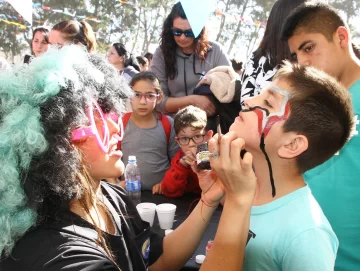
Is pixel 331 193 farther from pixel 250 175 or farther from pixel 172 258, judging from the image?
pixel 172 258

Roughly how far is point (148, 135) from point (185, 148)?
1.56 ft

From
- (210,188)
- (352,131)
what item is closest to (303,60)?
(352,131)

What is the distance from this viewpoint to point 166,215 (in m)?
1.85

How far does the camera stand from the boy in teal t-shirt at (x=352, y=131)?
142 centimetres

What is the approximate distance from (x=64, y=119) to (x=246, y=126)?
0.72 meters

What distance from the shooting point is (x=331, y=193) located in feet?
4.79

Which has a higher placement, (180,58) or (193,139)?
(180,58)

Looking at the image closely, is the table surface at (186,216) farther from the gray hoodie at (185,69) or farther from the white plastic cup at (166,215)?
the gray hoodie at (185,69)

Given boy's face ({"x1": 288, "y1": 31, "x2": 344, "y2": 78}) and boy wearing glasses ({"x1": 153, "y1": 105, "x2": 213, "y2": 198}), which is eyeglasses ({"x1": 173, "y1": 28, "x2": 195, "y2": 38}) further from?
boy's face ({"x1": 288, "y1": 31, "x2": 344, "y2": 78})

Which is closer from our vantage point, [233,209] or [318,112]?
[233,209]

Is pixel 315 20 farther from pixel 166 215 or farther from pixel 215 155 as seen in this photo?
pixel 166 215

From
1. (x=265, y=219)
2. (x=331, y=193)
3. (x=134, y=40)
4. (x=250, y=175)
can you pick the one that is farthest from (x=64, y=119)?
(x=134, y=40)

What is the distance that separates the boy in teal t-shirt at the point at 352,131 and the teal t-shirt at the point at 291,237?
1.18 ft

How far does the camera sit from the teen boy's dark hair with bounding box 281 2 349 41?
1688mm
